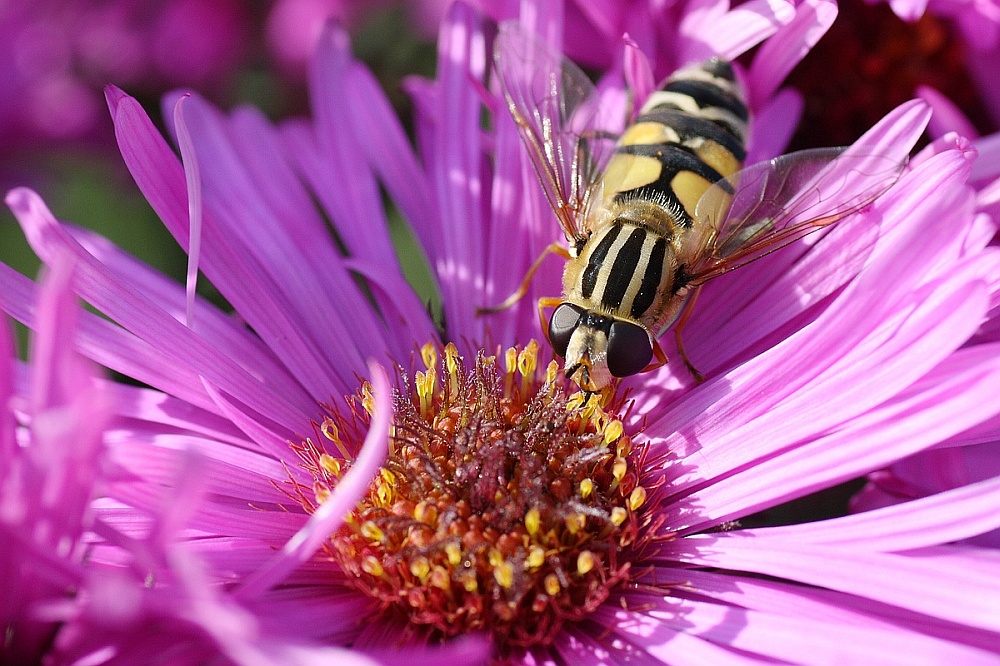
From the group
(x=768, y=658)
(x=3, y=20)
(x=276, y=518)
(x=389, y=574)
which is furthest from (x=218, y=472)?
(x=3, y=20)

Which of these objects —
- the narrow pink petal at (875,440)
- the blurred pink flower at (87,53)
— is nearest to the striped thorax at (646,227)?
the narrow pink petal at (875,440)

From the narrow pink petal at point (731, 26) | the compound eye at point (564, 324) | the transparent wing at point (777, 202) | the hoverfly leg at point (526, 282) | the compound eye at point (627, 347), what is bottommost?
the compound eye at point (627, 347)

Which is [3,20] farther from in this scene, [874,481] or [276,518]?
[874,481]

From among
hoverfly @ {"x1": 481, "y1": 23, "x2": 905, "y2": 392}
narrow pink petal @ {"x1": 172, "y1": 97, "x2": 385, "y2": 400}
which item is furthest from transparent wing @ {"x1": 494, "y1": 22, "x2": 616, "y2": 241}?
narrow pink petal @ {"x1": 172, "y1": 97, "x2": 385, "y2": 400}

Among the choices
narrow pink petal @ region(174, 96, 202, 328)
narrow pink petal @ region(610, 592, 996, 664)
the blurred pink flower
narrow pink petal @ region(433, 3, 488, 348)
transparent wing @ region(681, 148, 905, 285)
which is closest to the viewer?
narrow pink petal @ region(610, 592, 996, 664)

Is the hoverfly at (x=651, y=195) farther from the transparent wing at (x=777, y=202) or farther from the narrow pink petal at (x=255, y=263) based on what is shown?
the narrow pink petal at (x=255, y=263)

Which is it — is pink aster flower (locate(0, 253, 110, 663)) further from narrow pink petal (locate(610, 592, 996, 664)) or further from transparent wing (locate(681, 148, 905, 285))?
transparent wing (locate(681, 148, 905, 285))
